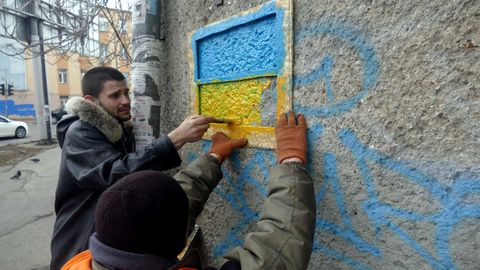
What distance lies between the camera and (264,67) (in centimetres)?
159

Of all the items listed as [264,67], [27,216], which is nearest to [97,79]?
[264,67]

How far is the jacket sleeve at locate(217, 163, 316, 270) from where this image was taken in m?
1.13

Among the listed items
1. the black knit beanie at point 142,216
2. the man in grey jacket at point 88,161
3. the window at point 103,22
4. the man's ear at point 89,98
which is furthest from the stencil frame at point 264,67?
the window at point 103,22

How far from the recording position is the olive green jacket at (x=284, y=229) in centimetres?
113

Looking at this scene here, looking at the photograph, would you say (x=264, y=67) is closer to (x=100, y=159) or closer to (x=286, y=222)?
(x=286, y=222)

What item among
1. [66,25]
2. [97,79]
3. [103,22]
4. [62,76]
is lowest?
[97,79]

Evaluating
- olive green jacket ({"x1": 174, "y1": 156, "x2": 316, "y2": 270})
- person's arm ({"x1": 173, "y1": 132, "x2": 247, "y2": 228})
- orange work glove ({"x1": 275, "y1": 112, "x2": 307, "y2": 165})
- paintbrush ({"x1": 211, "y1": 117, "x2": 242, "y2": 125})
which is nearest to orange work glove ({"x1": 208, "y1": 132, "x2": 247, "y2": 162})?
person's arm ({"x1": 173, "y1": 132, "x2": 247, "y2": 228})

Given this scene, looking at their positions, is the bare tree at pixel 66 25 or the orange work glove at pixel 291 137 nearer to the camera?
the orange work glove at pixel 291 137

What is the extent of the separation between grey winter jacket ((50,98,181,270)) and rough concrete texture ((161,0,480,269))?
600 millimetres

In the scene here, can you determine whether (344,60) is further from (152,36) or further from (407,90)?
(152,36)

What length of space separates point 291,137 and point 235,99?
500 millimetres

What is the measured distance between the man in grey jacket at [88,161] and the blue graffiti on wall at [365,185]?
1.57ft

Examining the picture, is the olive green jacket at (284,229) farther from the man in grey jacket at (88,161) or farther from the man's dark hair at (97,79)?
the man's dark hair at (97,79)

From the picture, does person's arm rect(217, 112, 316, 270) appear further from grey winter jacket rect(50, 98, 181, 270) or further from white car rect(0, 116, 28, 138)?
white car rect(0, 116, 28, 138)
